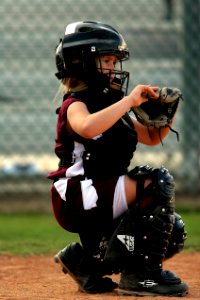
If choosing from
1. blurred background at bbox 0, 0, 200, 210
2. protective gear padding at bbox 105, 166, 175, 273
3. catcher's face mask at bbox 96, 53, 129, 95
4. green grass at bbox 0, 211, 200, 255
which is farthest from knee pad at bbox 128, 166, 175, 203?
blurred background at bbox 0, 0, 200, 210

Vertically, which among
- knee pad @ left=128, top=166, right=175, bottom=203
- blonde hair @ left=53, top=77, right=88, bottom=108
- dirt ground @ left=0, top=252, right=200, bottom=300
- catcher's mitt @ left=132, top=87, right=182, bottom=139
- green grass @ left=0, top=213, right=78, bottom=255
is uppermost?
blonde hair @ left=53, top=77, right=88, bottom=108

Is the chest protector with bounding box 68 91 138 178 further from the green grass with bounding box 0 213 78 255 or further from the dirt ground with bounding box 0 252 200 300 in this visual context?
the green grass with bounding box 0 213 78 255

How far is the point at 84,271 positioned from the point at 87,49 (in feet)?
3.53

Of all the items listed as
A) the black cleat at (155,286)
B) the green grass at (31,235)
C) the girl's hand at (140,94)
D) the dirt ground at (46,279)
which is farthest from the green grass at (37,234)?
the girl's hand at (140,94)

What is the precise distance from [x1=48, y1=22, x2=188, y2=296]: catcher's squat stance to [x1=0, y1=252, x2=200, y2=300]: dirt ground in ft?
0.45

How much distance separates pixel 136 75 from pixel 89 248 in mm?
5142

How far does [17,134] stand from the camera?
921cm

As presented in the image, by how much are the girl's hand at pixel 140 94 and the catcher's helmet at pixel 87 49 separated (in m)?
0.21

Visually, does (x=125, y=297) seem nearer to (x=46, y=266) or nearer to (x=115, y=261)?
(x=115, y=261)

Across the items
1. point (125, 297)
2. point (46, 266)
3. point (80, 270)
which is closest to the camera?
point (125, 297)

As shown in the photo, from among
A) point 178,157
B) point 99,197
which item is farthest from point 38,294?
point 178,157

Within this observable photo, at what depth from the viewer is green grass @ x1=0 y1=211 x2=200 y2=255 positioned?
20.7 ft

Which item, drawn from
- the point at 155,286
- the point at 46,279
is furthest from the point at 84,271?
the point at 46,279

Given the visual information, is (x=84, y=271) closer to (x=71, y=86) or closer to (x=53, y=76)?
(x=71, y=86)
